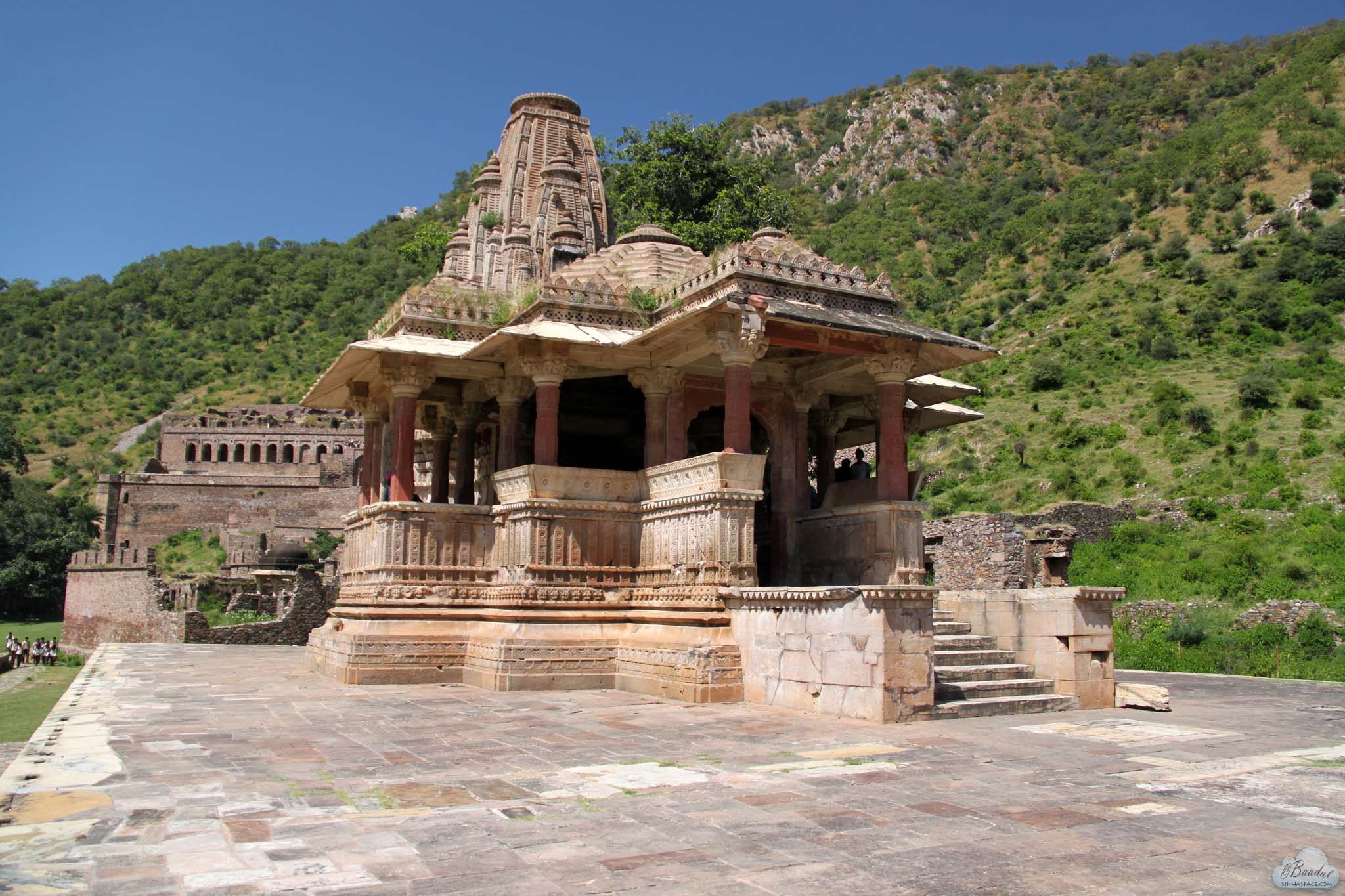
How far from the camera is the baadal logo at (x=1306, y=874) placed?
4.13 meters

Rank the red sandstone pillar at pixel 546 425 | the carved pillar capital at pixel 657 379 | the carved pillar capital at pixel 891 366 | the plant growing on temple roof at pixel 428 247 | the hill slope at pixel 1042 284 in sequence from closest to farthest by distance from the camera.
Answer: the carved pillar capital at pixel 891 366 → the red sandstone pillar at pixel 546 425 → the carved pillar capital at pixel 657 379 → the plant growing on temple roof at pixel 428 247 → the hill slope at pixel 1042 284

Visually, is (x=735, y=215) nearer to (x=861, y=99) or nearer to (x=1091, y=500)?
(x=1091, y=500)

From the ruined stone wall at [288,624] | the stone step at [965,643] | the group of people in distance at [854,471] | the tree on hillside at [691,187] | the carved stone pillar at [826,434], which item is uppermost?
the tree on hillside at [691,187]

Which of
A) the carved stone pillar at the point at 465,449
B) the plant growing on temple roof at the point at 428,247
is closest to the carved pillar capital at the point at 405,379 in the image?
the carved stone pillar at the point at 465,449

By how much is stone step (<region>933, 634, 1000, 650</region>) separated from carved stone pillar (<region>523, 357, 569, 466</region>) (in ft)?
16.2

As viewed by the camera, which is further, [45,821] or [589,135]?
[589,135]

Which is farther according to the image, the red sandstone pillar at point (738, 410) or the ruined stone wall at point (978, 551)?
the ruined stone wall at point (978, 551)

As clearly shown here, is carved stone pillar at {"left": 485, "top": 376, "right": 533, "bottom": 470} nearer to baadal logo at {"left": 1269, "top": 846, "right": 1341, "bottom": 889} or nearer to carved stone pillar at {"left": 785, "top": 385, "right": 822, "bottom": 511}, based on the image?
carved stone pillar at {"left": 785, "top": 385, "right": 822, "bottom": 511}

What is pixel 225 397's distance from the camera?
92312mm

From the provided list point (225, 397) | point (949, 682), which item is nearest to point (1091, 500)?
point (949, 682)

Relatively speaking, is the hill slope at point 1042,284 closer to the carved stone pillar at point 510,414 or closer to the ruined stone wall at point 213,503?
the ruined stone wall at point 213,503

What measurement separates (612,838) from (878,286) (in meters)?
9.76

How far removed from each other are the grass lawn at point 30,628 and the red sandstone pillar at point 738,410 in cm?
3775

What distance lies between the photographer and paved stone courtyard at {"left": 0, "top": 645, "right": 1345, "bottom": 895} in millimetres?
4305
